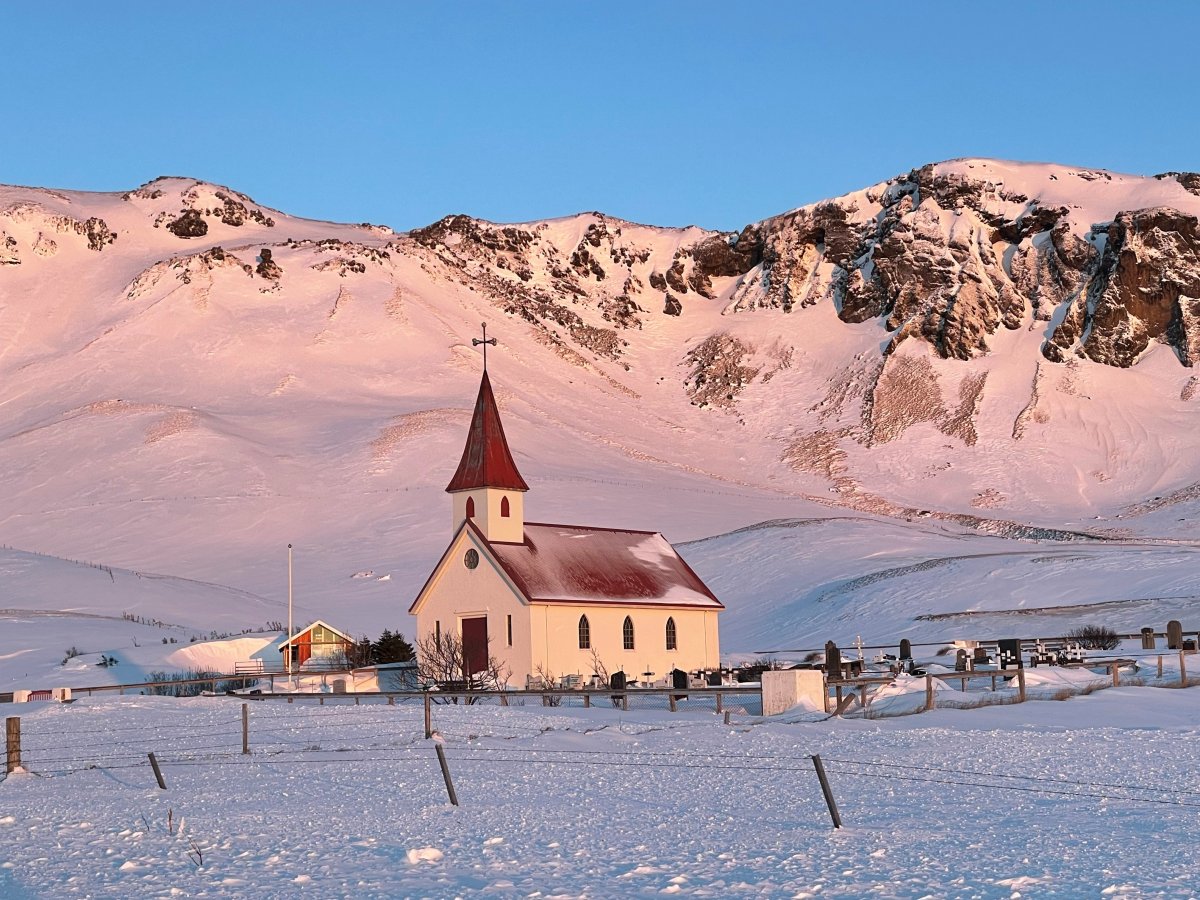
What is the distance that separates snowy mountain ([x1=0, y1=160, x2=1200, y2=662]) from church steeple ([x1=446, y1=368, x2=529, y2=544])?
20.4 m

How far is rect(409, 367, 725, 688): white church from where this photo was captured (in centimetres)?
4681

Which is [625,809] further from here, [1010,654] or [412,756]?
[1010,654]

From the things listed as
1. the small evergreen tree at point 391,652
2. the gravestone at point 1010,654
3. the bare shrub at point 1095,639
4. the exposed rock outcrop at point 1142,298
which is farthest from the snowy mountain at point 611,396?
the gravestone at point 1010,654

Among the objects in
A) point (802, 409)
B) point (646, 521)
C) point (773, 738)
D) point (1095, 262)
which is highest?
point (1095, 262)

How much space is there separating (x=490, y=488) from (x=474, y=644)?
196 inches

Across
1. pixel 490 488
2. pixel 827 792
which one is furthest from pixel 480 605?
pixel 827 792

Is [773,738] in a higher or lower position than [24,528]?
lower

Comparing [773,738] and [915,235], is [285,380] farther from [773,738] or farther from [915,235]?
[773,738]

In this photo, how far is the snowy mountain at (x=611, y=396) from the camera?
99.6 m

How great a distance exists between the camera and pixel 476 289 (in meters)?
187

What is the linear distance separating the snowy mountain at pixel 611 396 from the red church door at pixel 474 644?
842 inches

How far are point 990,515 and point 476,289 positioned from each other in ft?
249

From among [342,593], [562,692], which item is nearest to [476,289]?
[342,593]

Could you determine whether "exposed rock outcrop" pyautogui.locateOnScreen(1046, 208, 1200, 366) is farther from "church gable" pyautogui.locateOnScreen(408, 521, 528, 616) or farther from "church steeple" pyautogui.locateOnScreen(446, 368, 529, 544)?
"church gable" pyautogui.locateOnScreen(408, 521, 528, 616)
